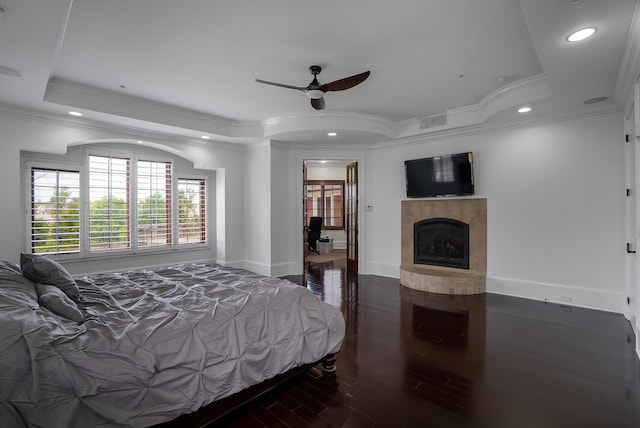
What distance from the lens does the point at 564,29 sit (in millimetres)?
2275

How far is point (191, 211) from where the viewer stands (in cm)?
615

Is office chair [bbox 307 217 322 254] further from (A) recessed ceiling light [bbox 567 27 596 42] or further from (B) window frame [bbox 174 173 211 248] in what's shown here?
(A) recessed ceiling light [bbox 567 27 596 42]

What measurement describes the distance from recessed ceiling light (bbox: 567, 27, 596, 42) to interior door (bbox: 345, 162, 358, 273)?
420cm

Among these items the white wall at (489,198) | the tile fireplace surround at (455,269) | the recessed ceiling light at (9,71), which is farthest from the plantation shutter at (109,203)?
the tile fireplace surround at (455,269)

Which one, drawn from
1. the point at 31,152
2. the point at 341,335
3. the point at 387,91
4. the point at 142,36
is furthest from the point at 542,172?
the point at 31,152

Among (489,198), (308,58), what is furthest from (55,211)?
(489,198)

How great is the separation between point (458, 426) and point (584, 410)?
2.88 ft

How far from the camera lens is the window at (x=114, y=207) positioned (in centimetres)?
454

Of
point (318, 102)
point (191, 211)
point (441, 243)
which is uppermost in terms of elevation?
point (318, 102)

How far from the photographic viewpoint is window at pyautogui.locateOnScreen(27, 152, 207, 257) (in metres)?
4.54

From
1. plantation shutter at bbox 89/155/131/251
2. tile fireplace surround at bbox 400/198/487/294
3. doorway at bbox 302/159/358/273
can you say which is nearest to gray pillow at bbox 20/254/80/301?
plantation shutter at bbox 89/155/131/251

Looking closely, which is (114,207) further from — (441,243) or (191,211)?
(441,243)

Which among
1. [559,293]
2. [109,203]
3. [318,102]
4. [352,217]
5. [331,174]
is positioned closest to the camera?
[318,102]

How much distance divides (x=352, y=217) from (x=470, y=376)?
4315 millimetres
